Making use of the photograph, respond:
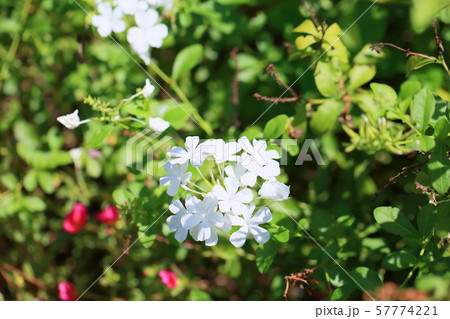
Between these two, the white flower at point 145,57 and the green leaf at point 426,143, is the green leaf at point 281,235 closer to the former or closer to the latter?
the green leaf at point 426,143

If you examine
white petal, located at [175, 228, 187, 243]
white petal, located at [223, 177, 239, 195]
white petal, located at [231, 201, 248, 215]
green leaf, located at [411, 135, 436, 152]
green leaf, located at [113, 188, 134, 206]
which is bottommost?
green leaf, located at [113, 188, 134, 206]

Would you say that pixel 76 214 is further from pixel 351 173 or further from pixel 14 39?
pixel 351 173

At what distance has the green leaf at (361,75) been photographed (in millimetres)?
1378

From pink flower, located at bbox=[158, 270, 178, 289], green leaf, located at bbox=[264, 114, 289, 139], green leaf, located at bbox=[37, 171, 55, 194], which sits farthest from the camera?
green leaf, located at bbox=[37, 171, 55, 194]

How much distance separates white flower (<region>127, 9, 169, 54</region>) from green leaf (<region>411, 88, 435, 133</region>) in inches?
28.7

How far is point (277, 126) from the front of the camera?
1.24m

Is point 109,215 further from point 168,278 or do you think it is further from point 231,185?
point 231,185

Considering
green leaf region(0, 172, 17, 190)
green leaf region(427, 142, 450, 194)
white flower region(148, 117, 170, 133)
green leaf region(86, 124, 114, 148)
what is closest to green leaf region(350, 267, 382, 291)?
green leaf region(427, 142, 450, 194)

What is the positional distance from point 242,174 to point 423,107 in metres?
0.48

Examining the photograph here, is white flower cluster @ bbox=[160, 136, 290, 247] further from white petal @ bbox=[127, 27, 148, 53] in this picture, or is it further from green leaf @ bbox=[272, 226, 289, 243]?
white petal @ bbox=[127, 27, 148, 53]

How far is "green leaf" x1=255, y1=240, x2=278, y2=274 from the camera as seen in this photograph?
1216 mm

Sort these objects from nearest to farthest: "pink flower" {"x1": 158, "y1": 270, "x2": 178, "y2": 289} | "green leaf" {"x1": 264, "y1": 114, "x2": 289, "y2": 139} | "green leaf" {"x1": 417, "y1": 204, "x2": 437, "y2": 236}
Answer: "green leaf" {"x1": 417, "y1": 204, "x2": 437, "y2": 236} → "green leaf" {"x1": 264, "y1": 114, "x2": 289, "y2": 139} → "pink flower" {"x1": 158, "y1": 270, "x2": 178, "y2": 289}

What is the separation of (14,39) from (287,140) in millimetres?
1232

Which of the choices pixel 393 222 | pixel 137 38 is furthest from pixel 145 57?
pixel 393 222
